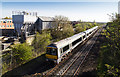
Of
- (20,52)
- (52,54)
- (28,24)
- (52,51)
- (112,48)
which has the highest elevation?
(28,24)

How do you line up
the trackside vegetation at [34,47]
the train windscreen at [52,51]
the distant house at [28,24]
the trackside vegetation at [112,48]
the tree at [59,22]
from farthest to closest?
1. the tree at [59,22]
2. the distant house at [28,24]
3. the trackside vegetation at [34,47]
4. the train windscreen at [52,51]
5. the trackside vegetation at [112,48]

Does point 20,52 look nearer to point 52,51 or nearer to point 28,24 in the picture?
point 52,51

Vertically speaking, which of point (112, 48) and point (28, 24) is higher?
point (28, 24)

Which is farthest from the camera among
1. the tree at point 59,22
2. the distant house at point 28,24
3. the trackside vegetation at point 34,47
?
the tree at point 59,22

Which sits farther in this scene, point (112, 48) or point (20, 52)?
point (20, 52)

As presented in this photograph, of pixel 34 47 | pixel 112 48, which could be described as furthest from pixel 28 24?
pixel 112 48

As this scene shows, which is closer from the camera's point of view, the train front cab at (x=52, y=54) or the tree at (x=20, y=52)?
the train front cab at (x=52, y=54)

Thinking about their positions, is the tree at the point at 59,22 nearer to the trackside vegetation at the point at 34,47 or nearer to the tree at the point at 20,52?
the trackside vegetation at the point at 34,47

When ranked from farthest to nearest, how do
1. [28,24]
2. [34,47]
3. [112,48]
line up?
[28,24] < [34,47] < [112,48]

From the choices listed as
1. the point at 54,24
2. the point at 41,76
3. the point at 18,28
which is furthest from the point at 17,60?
the point at 54,24

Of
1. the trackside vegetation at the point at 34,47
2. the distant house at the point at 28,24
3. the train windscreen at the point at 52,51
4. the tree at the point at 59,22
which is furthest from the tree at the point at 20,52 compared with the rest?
the tree at the point at 59,22

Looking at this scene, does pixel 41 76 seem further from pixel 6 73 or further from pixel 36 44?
pixel 36 44

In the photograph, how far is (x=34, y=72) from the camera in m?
11.8

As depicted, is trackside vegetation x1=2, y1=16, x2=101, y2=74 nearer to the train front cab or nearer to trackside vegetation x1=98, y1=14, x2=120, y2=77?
the train front cab
